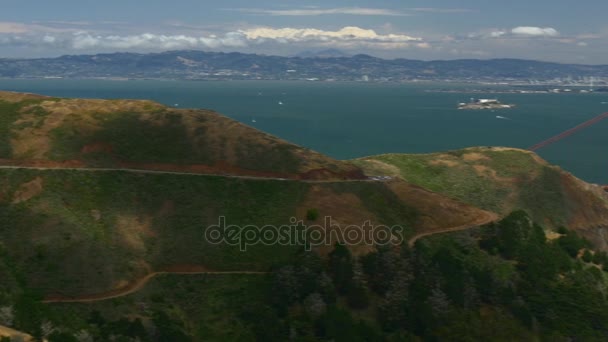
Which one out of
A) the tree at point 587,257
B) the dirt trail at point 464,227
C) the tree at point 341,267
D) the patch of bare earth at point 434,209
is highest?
the patch of bare earth at point 434,209

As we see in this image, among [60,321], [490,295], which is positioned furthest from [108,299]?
[490,295]

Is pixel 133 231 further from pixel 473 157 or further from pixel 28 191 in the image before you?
pixel 473 157

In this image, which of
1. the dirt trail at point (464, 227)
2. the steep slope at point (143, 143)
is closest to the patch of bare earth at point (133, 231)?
the steep slope at point (143, 143)

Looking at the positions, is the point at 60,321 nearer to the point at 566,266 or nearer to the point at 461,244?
the point at 461,244

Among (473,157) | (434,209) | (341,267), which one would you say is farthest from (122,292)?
(473,157)

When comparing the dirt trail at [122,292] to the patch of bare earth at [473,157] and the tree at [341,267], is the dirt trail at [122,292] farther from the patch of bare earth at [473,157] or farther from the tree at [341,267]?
the patch of bare earth at [473,157]

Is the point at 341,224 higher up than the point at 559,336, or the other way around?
the point at 341,224
